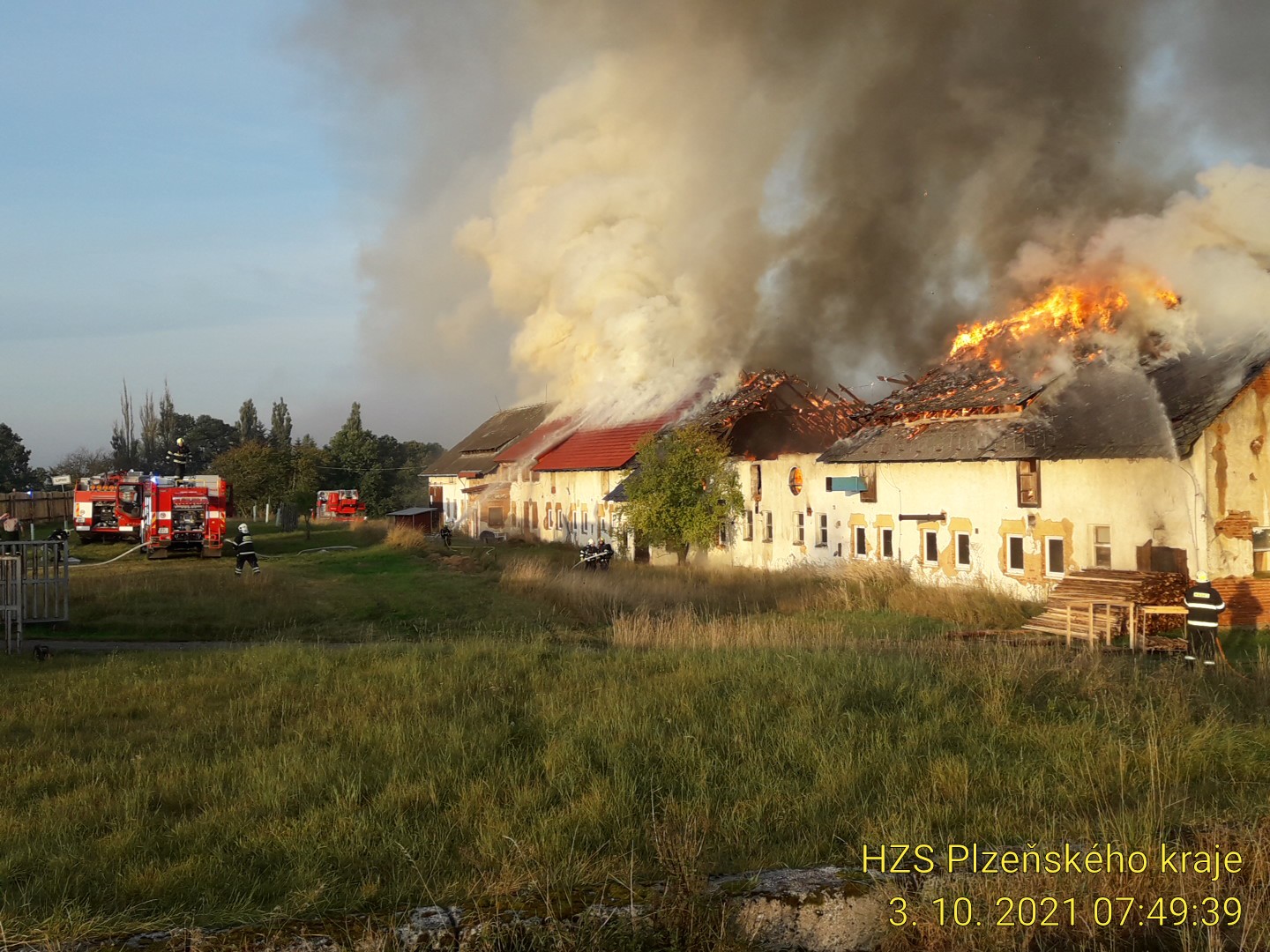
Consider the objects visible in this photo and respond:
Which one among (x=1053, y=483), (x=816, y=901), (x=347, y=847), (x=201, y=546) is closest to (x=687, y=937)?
(x=816, y=901)

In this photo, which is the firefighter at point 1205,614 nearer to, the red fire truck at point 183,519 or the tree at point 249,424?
the red fire truck at point 183,519

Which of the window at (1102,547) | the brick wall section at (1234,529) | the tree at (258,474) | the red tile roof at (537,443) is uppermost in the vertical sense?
the red tile roof at (537,443)

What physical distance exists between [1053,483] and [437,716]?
59.3 feet

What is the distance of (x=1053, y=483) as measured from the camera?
74.7 feet

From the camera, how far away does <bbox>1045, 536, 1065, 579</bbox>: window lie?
22719mm

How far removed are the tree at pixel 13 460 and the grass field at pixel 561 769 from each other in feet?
226

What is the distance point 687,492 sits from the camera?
3372 centimetres

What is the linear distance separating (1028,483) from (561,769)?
19.1 metres

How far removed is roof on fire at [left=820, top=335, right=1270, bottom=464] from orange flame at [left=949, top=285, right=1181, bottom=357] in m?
1.46

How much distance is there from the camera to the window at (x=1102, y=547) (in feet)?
71.4
